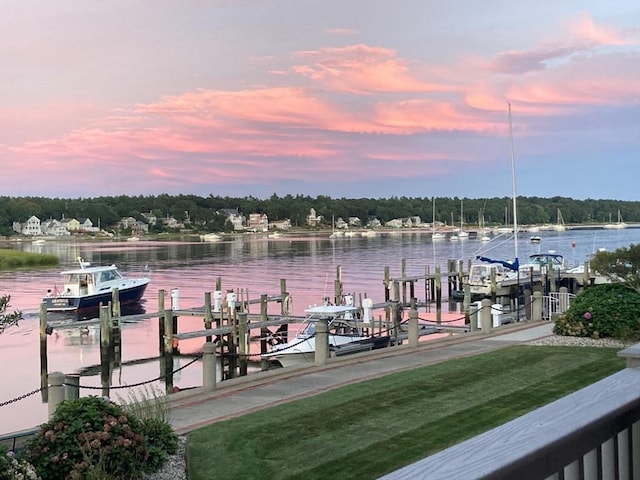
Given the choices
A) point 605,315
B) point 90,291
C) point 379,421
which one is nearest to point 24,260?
point 90,291

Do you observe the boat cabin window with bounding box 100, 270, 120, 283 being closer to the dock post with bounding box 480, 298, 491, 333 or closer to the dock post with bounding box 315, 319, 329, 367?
the dock post with bounding box 480, 298, 491, 333

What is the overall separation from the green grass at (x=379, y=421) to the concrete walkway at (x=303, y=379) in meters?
0.63

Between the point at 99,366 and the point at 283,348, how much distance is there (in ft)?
34.3

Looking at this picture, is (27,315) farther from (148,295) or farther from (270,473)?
(270,473)

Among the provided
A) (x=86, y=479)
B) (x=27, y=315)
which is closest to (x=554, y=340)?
(x=86, y=479)

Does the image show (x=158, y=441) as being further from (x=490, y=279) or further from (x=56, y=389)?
(x=490, y=279)

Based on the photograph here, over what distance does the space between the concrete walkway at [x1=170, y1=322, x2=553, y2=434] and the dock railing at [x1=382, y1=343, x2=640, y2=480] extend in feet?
28.3

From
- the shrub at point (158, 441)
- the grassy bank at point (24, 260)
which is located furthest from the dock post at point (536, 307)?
the grassy bank at point (24, 260)

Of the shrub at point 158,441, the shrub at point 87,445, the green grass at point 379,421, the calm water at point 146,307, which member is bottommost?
the calm water at point 146,307

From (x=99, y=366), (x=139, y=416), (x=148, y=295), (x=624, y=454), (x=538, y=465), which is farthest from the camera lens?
(x=148, y=295)

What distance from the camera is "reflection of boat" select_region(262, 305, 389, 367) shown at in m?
25.4

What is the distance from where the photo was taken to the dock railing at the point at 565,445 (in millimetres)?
1974

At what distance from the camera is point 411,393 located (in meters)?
12.6

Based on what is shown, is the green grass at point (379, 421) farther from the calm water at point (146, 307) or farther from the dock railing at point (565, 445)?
the calm water at point (146, 307)
